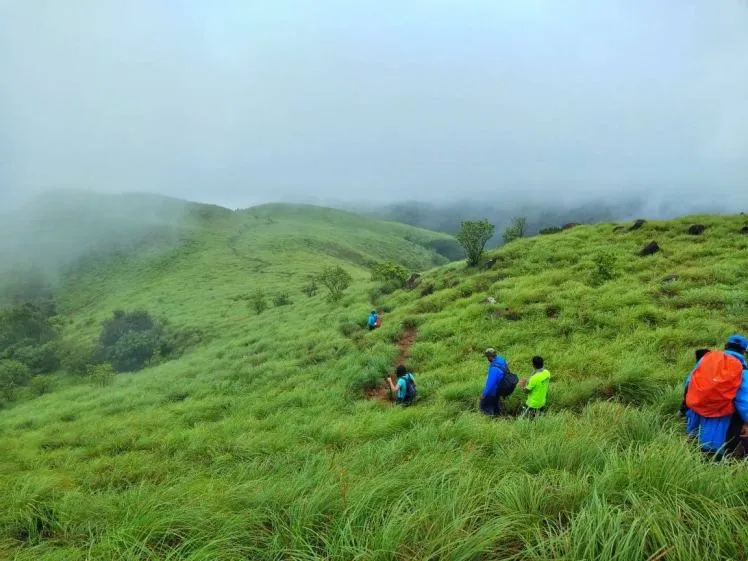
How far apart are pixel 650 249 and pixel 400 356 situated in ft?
48.0

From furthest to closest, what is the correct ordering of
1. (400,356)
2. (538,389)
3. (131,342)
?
1. (131,342)
2. (400,356)
3. (538,389)

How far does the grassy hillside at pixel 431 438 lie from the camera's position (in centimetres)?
286

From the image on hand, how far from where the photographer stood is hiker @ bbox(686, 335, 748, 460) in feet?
→ 17.0

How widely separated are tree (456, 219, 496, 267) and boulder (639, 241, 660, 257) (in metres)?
7.57

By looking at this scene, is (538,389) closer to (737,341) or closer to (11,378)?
(737,341)

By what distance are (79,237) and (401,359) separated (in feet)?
370

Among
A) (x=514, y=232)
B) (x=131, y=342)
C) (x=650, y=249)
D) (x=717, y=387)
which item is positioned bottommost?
(x=131, y=342)

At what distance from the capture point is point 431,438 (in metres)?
6.25

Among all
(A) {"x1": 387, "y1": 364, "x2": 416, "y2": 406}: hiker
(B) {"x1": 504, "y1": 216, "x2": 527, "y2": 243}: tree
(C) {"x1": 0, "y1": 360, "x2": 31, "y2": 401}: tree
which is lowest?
(C) {"x1": 0, "y1": 360, "x2": 31, "y2": 401}: tree

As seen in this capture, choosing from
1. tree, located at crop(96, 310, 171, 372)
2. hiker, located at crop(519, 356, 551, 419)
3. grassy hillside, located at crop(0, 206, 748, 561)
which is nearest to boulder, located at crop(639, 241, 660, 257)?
grassy hillside, located at crop(0, 206, 748, 561)

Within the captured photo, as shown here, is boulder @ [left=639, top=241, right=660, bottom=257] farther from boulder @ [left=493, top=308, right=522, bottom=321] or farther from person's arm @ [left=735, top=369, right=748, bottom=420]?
person's arm @ [left=735, top=369, right=748, bottom=420]

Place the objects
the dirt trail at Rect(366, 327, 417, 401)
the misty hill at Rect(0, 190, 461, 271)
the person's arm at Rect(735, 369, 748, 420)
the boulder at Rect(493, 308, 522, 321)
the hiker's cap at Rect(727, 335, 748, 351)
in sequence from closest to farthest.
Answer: the person's arm at Rect(735, 369, 748, 420) → the hiker's cap at Rect(727, 335, 748, 351) → the dirt trail at Rect(366, 327, 417, 401) → the boulder at Rect(493, 308, 522, 321) → the misty hill at Rect(0, 190, 461, 271)

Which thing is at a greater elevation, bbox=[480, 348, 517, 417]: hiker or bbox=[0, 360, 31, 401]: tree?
bbox=[480, 348, 517, 417]: hiker

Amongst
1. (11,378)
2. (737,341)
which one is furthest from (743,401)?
(11,378)
